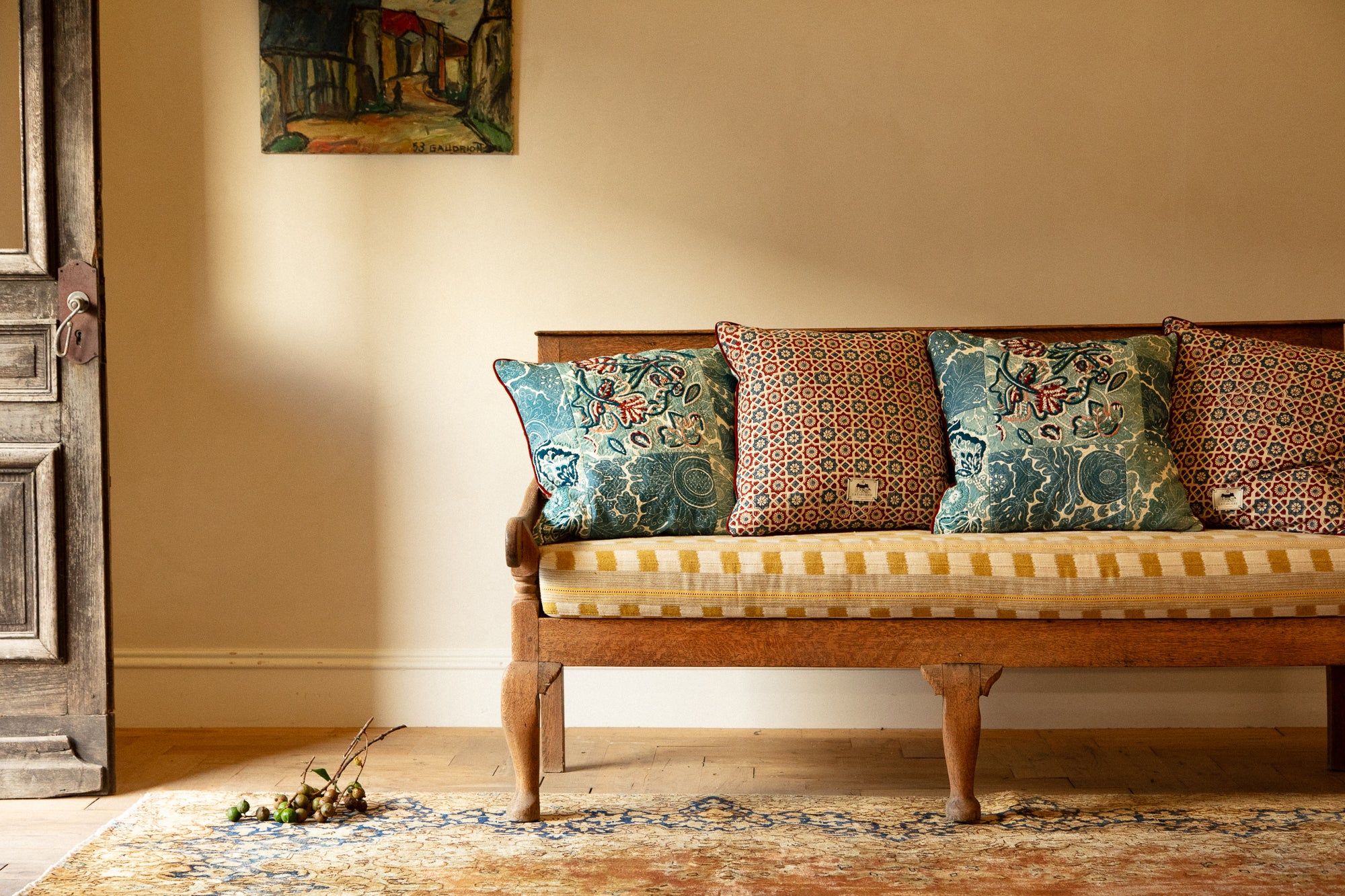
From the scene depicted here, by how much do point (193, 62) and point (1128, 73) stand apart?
2.47 m

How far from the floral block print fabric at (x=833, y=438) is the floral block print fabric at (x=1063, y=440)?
0.26 feet

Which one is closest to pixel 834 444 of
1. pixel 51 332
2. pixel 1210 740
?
pixel 1210 740

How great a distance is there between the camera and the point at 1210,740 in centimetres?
289

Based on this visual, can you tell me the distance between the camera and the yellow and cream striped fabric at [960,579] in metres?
2.15

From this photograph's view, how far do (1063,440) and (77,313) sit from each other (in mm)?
2139

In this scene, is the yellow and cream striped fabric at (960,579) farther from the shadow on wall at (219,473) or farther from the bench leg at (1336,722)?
the shadow on wall at (219,473)

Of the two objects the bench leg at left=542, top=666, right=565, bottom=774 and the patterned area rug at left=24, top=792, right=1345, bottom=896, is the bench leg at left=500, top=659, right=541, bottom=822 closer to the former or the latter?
the patterned area rug at left=24, top=792, right=1345, bottom=896

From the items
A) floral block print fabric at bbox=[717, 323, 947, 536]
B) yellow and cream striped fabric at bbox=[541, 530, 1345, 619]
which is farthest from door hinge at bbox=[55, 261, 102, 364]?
floral block print fabric at bbox=[717, 323, 947, 536]

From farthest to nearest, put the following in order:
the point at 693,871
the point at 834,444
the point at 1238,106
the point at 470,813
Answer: the point at 1238,106
the point at 834,444
the point at 470,813
the point at 693,871

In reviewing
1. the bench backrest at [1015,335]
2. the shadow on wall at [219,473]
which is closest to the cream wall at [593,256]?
the shadow on wall at [219,473]

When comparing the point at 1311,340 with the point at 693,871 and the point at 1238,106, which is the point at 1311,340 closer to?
the point at 1238,106

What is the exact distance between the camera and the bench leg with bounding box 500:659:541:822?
221 cm

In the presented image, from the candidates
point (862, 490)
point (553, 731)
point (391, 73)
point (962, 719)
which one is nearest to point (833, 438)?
point (862, 490)

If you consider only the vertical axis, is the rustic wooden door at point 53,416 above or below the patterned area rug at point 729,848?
above
